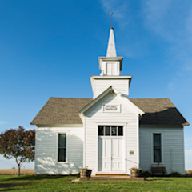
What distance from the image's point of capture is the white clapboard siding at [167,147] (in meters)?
27.7

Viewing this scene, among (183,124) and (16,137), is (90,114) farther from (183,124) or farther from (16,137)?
(16,137)

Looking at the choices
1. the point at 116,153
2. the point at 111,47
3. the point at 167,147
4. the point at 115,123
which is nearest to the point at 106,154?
the point at 116,153

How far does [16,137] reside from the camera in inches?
1353

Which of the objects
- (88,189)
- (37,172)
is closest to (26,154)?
(37,172)

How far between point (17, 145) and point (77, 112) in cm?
814

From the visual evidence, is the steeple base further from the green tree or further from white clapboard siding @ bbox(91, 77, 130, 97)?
the green tree

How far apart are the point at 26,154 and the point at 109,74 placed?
12.4m

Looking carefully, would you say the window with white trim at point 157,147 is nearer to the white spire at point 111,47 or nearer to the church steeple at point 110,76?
the church steeple at point 110,76

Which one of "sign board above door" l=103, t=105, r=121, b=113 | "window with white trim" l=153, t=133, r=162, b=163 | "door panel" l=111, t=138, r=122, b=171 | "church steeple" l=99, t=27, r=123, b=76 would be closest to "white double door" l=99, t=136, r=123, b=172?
"door panel" l=111, t=138, r=122, b=171

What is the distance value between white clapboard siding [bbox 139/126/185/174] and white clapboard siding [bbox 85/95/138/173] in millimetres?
4868

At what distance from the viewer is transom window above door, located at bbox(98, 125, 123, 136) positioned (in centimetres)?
2359

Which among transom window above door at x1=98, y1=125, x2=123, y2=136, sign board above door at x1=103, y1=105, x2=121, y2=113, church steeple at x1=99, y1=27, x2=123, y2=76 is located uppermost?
church steeple at x1=99, y1=27, x2=123, y2=76

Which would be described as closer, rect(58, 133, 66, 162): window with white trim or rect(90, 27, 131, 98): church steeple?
rect(90, 27, 131, 98): church steeple

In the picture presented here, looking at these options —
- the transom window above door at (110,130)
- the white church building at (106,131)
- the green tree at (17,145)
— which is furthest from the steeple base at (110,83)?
the green tree at (17,145)
